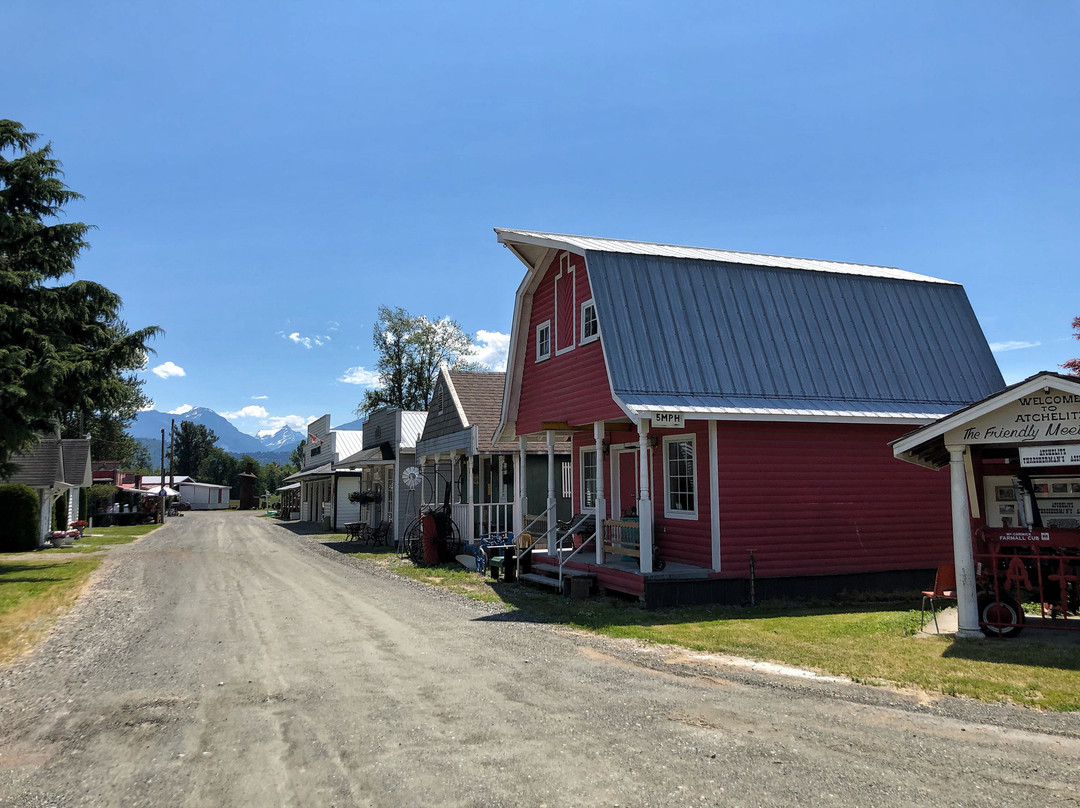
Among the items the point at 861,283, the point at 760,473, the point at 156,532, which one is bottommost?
the point at 156,532

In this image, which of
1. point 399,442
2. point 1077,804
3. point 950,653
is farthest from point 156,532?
point 1077,804

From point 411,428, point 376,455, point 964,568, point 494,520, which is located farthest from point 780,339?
point 376,455

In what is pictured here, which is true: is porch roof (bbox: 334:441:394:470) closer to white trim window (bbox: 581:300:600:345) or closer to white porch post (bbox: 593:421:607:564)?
white trim window (bbox: 581:300:600:345)

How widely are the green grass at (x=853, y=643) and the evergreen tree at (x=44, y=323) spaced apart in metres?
11.9

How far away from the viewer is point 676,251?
15.8 metres

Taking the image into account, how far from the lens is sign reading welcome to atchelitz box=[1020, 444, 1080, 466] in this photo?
29.2 feet

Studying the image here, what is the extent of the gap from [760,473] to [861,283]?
536 cm

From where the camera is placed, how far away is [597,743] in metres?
5.55

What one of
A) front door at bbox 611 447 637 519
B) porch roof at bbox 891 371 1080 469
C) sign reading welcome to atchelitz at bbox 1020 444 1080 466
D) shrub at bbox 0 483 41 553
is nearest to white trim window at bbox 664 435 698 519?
front door at bbox 611 447 637 519

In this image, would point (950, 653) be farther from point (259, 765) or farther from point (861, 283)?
point (861, 283)

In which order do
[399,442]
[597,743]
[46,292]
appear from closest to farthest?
[597,743], [46,292], [399,442]

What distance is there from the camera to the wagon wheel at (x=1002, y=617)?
9.17m

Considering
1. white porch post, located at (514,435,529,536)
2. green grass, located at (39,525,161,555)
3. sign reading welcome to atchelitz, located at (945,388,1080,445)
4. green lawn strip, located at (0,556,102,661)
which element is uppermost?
sign reading welcome to atchelitz, located at (945,388,1080,445)

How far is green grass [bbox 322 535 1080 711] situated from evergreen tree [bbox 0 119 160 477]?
11.9 metres
